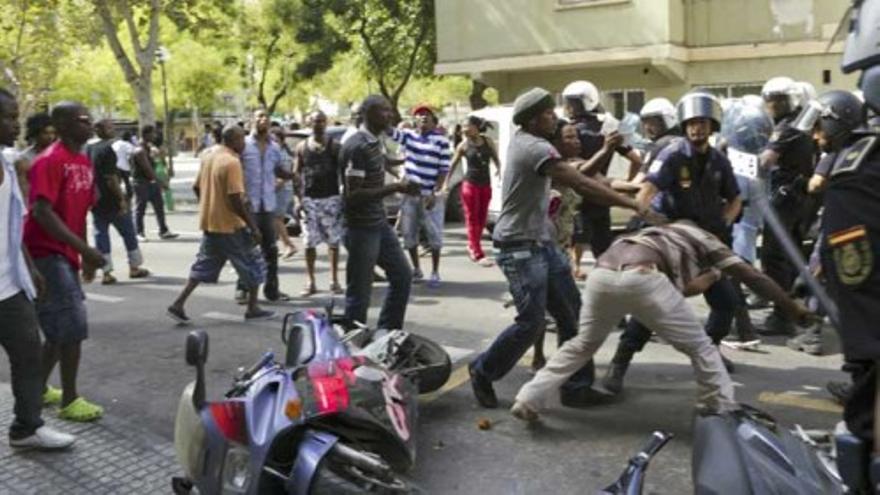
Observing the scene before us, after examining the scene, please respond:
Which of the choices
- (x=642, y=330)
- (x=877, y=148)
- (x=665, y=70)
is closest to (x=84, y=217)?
(x=642, y=330)

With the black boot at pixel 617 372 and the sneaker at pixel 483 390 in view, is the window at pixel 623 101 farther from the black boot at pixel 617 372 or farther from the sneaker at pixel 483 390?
the sneaker at pixel 483 390

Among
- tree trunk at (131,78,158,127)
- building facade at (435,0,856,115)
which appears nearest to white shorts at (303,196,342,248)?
building facade at (435,0,856,115)

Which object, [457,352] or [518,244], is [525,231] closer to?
[518,244]

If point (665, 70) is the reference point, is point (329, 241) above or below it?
below

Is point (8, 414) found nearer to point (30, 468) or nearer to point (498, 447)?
point (30, 468)

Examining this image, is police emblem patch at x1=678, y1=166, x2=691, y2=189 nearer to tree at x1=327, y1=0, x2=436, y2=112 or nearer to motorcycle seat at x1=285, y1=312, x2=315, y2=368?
motorcycle seat at x1=285, y1=312, x2=315, y2=368

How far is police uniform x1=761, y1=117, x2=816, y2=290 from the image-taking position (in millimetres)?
6820

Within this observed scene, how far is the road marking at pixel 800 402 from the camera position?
5012 mm

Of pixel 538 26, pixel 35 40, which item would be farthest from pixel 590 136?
pixel 35 40

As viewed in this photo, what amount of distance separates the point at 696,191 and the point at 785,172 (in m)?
1.78

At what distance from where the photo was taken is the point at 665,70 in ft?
58.2

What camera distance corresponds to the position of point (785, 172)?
6.92 meters

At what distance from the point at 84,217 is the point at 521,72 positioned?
52.0ft

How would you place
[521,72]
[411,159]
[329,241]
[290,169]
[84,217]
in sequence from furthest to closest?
[521,72]
[290,169]
[411,159]
[329,241]
[84,217]
